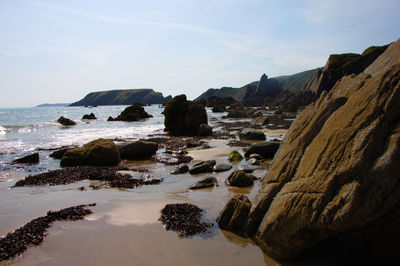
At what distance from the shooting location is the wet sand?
194 inches

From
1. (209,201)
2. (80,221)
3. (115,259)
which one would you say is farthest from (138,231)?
(209,201)

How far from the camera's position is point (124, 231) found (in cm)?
603

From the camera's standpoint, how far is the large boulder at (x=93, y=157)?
13.8 meters

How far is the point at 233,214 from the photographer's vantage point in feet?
20.3

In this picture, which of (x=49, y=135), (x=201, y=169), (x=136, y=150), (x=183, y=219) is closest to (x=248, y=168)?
(x=201, y=169)

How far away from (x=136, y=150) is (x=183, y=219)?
9589mm

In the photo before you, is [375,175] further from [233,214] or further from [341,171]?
[233,214]

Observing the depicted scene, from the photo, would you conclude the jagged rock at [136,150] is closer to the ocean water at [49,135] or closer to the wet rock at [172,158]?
the wet rock at [172,158]

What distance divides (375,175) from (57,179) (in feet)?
35.2

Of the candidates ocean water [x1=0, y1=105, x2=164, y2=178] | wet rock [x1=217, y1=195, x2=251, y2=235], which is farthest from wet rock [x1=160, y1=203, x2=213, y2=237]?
ocean water [x1=0, y1=105, x2=164, y2=178]

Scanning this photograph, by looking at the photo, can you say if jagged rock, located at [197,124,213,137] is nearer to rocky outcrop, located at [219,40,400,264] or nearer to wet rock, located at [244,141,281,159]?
wet rock, located at [244,141,281,159]

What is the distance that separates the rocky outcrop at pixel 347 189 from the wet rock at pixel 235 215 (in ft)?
0.82

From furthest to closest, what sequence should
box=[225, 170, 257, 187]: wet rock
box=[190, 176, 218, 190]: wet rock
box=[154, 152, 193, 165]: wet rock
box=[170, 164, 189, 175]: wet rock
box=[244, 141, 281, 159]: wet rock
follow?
1. box=[154, 152, 193, 165]: wet rock
2. box=[244, 141, 281, 159]: wet rock
3. box=[170, 164, 189, 175]: wet rock
4. box=[190, 176, 218, 190]: wet rock
5. box=[225, 170, 257, 187]: wet rock

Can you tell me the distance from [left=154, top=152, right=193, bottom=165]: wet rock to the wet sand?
420cm
